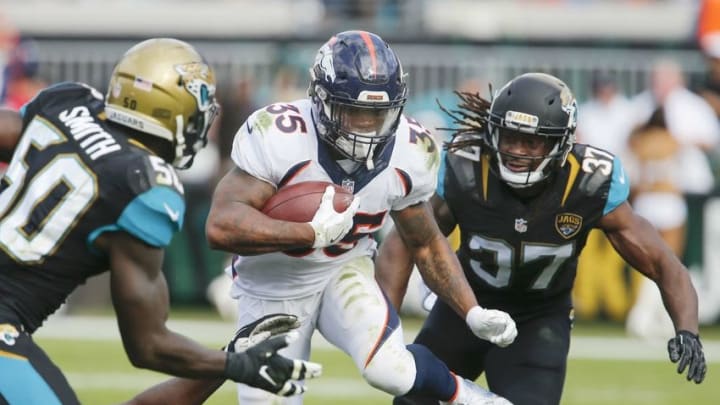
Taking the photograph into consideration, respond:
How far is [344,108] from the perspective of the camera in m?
5.13

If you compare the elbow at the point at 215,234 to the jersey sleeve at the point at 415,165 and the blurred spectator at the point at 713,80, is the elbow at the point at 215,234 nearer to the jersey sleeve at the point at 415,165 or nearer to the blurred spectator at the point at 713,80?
the jersey sleeve at the point at 415,165

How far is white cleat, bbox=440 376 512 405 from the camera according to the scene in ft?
16.9

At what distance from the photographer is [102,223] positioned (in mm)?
4156

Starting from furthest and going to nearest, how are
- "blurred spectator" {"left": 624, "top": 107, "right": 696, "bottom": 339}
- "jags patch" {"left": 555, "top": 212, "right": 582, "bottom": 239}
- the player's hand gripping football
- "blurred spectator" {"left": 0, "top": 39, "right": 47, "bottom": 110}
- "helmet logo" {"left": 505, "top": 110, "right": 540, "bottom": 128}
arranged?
"blurred spectator" {"left": 0, "top": 39, "right": 47, "bottom": 110}
"blurred spectator" {"left": 624, "top": 107, "right": 696, "bottom": 339}
"jags patch" {"left": 555, "top": 212, "right": 582, "bottom": 239}
"helmet logo" {"left": 505, "top": 110, "right": 540, "bottom": 128}
the player's hand gripping football

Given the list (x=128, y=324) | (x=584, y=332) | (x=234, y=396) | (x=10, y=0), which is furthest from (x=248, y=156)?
(x=10, y=0)

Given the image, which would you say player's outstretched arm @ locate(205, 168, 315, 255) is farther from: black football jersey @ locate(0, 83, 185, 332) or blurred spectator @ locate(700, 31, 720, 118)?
blurred spectator @ locate(700, 31, 720, 118)

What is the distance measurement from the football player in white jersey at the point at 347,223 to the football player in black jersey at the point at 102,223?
1.92 ft

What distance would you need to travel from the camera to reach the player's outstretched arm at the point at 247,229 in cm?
490

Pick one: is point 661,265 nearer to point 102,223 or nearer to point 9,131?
point 102,223

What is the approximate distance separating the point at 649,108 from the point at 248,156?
24.6ft

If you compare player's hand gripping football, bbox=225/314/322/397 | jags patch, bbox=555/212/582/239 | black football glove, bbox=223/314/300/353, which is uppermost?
player's hand gripping football, bbox=225/314/322/397

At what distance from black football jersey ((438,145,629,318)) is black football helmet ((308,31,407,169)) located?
0.62 metres

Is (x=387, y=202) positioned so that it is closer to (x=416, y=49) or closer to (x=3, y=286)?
(x=3, y=286)

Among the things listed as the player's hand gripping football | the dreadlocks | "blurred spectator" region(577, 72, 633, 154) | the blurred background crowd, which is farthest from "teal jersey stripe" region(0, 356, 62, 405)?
"blurred spectator" region(577, 72, 633, 154)
